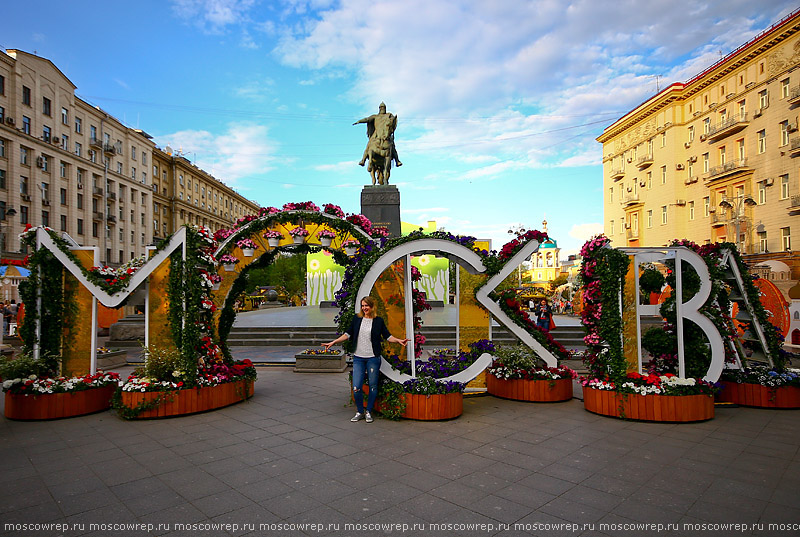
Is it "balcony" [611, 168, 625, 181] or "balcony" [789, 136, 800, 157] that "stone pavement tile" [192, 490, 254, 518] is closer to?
"balcony" [789, 136, 800, 157]

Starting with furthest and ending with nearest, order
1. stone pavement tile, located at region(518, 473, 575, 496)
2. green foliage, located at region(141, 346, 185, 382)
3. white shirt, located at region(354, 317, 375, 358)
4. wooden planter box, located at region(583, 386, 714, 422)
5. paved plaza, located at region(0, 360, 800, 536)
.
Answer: green foliage, located at region(141, 346, 185, 382) → white shirt, located at region(354, 317, 375, 358) → wooden planter box, located at region(583, 386, 714, 422) → stone pavement tile, located at region(518, 473, 575, 496) → paved plaza, located at region(0, 360, 800, 536)

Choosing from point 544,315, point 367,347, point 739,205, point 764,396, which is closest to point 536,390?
point 367,347

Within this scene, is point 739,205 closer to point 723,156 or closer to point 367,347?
point 723,156

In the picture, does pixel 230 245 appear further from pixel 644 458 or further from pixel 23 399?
pixel 644 458

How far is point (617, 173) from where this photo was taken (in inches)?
1945

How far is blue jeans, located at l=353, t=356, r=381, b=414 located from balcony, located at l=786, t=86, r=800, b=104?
3439cm

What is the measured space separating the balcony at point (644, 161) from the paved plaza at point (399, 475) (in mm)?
41969

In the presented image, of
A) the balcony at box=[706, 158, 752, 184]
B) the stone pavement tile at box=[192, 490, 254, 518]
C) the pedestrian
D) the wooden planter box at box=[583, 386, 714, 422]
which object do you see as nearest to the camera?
the stone pavement tile at box=[192, 490, 254, 518]

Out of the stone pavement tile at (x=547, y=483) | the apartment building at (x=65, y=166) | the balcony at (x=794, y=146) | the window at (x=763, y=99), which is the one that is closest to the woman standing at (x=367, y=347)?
the stone pavement tile at (x=547, y=483)

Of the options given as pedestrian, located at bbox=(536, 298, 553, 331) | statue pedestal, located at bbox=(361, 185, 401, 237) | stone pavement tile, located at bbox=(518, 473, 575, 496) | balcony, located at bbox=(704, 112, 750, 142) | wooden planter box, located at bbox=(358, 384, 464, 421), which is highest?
balcony, located at bbox=(704, 112, 750, 142)

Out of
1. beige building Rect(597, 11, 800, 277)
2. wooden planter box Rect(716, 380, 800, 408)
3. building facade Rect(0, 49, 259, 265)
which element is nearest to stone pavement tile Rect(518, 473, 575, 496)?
wooden planter box Rect(716, 380, 800, 408)

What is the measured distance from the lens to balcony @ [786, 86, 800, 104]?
28766 millimetres

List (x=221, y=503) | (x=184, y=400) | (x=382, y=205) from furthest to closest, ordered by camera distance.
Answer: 1. (x=382, y=205)
2. (x=184, y=400)
3. (x=221, y=503)

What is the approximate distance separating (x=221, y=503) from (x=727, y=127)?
41.2 metres
